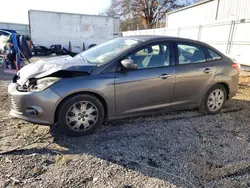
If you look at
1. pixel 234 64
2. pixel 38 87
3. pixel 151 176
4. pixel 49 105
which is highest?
pixel 234 64

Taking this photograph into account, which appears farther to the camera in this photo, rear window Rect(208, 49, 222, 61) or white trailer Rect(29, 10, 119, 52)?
white trailer Rect(29, 10, 119, 52)

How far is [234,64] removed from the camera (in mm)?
4461

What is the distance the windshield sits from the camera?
11.4 feet

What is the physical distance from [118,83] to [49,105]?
3.50 ft

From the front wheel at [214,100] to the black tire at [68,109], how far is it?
2.24 metres

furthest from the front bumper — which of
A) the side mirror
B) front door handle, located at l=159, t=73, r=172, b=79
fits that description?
front door handle, located at l=159, t=73, r=172, b=79

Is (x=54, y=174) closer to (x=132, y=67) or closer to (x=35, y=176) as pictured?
(x=35, y=176)

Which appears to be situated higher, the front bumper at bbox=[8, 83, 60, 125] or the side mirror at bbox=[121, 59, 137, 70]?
the side mirror at bbox=[121, 59, 137, 70]

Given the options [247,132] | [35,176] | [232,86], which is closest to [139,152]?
[35,176]

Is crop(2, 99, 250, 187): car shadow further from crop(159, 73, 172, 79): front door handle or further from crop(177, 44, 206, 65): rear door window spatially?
crop(177, 44, 206, 65): rear door window

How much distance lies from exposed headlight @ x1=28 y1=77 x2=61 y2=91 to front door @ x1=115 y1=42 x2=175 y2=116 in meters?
0.93

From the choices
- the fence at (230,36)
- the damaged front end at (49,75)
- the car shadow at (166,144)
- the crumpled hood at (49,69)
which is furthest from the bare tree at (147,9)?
the damaged front end at (49,75)

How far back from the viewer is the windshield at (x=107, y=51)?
137 inches

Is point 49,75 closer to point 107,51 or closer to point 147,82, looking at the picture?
point 107,51
